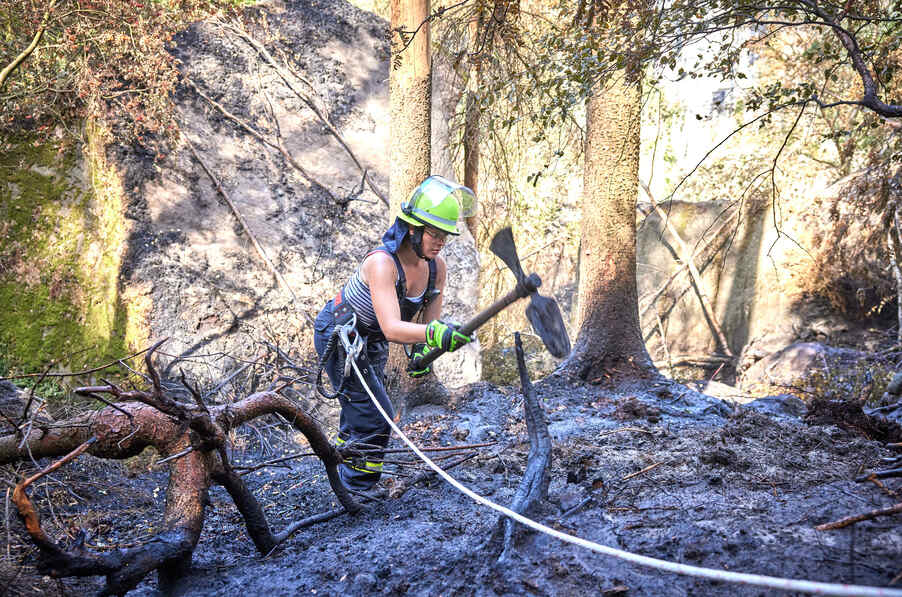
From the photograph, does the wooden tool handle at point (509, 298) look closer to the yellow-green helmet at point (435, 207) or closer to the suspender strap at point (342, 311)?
the yellow-green helmet at point (435, 207)

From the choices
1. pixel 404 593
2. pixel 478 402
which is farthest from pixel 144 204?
pixel 404 593

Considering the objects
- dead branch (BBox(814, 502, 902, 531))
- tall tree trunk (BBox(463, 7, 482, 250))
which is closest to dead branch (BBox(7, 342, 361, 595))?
dead branch (BBox(814, 502, 902, 531))

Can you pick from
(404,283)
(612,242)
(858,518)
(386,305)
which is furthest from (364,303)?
(612,242)

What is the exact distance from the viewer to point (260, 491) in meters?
4.30

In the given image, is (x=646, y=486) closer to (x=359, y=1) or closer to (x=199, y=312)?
(x=199, y=312)

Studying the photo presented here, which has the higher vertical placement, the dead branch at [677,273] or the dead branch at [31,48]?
the dead branch at [31,48]

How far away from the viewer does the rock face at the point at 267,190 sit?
20.6 ft

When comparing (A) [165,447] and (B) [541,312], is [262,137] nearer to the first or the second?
(A) [165,447]

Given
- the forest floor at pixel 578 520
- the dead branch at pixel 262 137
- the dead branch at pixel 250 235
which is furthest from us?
the dead branch at pixel 262 137

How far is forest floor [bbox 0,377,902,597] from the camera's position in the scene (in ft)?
7.29

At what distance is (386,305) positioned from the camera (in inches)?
130

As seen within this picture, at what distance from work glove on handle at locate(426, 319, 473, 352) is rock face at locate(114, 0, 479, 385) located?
133 inches

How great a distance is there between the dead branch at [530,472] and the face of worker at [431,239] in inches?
35.1

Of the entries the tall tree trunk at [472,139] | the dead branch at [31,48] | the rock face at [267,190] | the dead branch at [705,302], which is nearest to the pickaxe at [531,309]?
the rock face at [267,190]
